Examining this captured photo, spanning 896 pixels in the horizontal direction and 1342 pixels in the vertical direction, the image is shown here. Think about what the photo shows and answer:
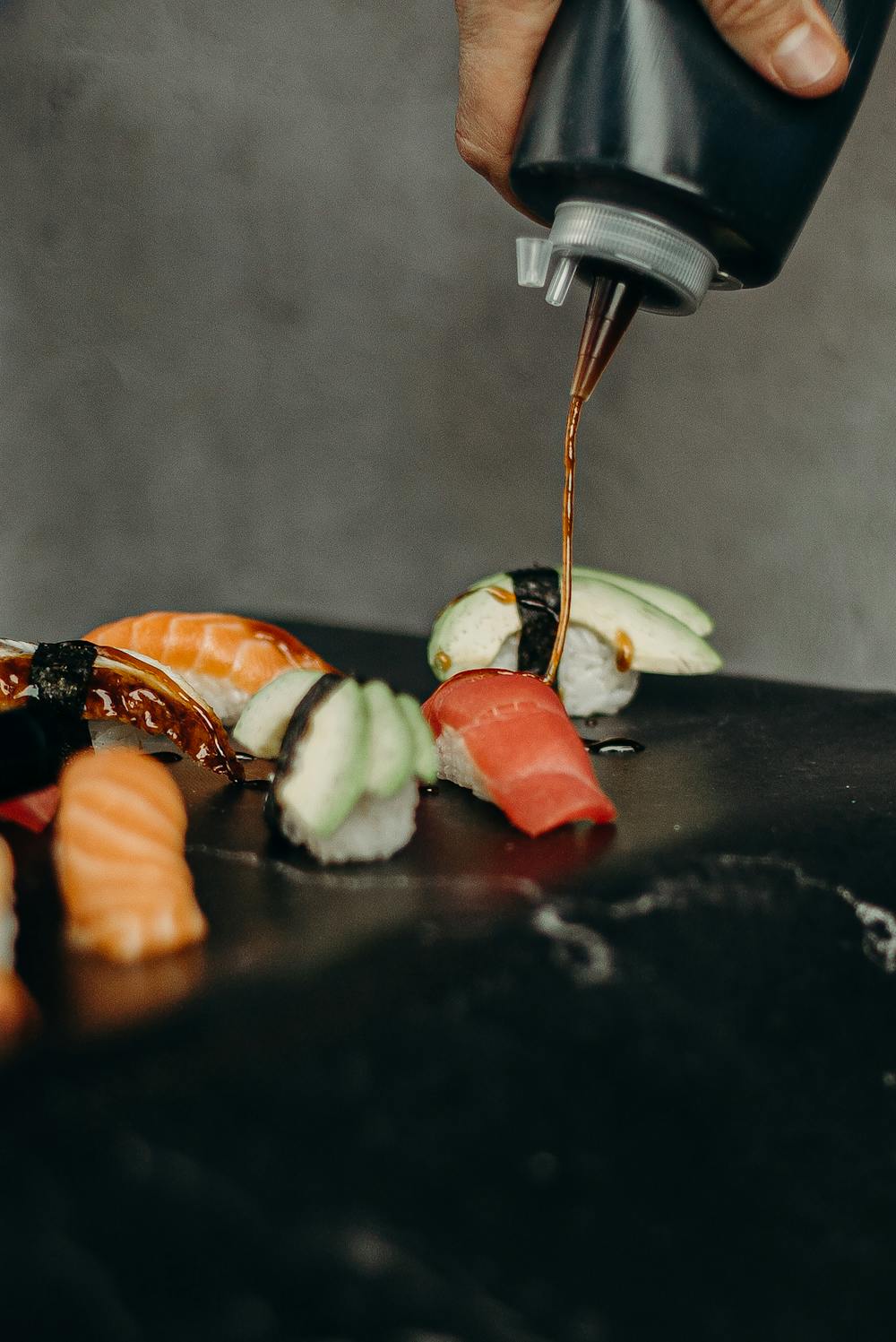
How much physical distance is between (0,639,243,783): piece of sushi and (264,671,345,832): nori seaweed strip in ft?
0.75

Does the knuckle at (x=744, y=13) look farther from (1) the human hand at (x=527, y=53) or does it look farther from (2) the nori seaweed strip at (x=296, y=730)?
(2) the nori seaweed strip at (x=296, y=730)

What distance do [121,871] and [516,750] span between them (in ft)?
1.70

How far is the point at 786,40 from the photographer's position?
1.19 meters

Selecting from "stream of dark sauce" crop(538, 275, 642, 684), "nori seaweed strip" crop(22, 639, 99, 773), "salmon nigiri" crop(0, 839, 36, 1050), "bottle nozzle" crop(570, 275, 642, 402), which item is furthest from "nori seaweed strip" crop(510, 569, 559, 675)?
"salmon nigiri" crop(0, 839, 36, 1050)

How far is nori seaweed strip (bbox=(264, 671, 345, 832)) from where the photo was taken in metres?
1.22

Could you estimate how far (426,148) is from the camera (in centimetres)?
278

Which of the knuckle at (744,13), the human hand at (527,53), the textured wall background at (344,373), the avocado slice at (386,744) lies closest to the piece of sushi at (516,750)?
the avocado slice at (386,744)

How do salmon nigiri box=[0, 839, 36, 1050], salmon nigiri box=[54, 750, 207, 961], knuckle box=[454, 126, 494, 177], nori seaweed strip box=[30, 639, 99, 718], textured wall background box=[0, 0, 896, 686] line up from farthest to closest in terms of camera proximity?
textured wall background box=[0, 0, 896, 686], knuckle box=[454, 126, 494, 177], nori seaweed strip box=[30, 639, 99, 718], salmon nigiri box=[54, 750, 207, 961], salmon nigiri box=[0, 839, 36, 1050]

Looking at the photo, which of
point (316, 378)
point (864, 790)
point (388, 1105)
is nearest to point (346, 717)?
point (388, 1105)

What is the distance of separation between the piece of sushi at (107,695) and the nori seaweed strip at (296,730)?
0.23 m

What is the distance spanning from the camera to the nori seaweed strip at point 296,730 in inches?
48.1

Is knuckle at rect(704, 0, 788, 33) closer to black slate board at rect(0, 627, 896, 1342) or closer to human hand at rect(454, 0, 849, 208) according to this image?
human hand at rect(454, 0, 849, 208)

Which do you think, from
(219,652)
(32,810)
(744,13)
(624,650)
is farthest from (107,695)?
(744,13)

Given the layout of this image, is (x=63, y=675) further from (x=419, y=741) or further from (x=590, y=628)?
(x=590, y=628)
